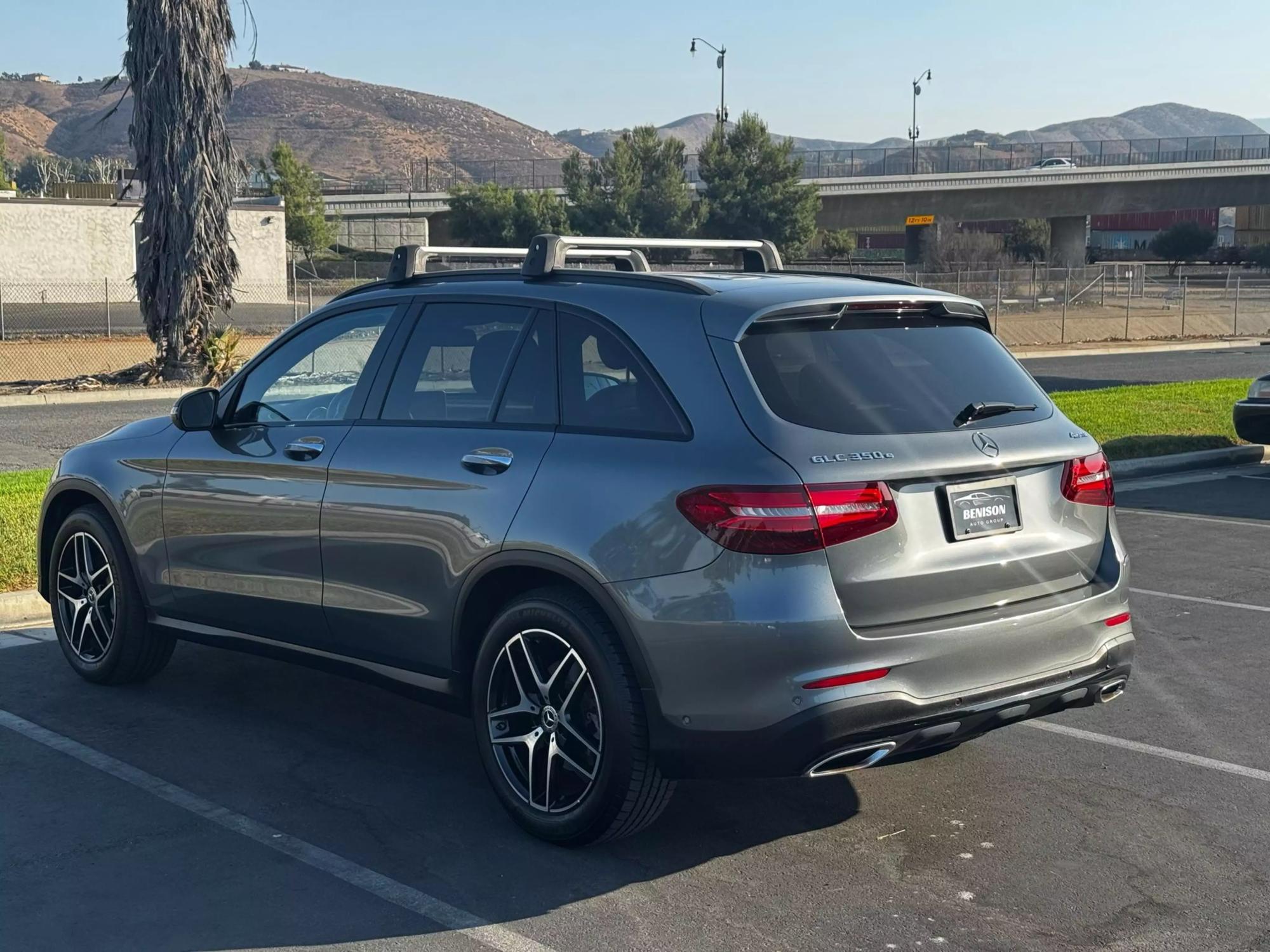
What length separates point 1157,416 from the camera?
1714 centimetres

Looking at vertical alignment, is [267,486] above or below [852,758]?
above

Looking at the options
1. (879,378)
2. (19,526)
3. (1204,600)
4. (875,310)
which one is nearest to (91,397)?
(19,526)

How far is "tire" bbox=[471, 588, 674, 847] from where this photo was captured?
4543 mm

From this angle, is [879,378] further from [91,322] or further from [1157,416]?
[91,322]

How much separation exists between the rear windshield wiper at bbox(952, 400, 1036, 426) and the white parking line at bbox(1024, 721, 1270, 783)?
159cm

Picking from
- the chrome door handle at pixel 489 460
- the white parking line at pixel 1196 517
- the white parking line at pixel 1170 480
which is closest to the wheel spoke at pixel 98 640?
the chrome door handle at pixel 489 460

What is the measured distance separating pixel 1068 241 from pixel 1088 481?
82300 millimetres

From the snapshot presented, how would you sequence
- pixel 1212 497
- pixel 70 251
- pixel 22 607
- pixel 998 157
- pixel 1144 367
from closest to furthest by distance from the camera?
pixel 22 607 → pixel 1212 497 → pixel 1144 367 → pixel 70 251 → pixel 998 157

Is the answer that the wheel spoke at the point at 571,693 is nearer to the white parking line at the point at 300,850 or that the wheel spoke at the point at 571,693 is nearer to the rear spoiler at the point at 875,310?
the white parking line at the point at 300,850

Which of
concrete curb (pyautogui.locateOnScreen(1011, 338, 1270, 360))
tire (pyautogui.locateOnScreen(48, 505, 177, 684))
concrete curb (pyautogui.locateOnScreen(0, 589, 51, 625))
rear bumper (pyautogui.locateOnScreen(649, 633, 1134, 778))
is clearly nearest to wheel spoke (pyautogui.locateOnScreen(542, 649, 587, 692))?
rear bumper (pyautogui.locateOnScreen(649, 633, 1134, 778))

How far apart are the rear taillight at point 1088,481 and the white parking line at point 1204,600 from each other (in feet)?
12.7

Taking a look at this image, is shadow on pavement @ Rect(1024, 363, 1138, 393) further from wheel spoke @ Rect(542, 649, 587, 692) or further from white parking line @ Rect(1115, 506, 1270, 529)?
wheel spoke @ Rect(542, 649, 587, 692)

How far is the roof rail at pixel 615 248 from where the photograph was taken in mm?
5320

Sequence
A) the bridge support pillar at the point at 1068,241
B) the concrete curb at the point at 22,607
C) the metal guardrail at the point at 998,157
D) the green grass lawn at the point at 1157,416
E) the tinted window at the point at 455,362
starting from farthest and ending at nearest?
the bridge support pillar at the point at 1068,241 < the metal guardrail at the point at 998,157 < the green grass lawn at the point at 1157,416 < the concrete curb at the point at 22,607 < the tinted window at the point at 455,362
